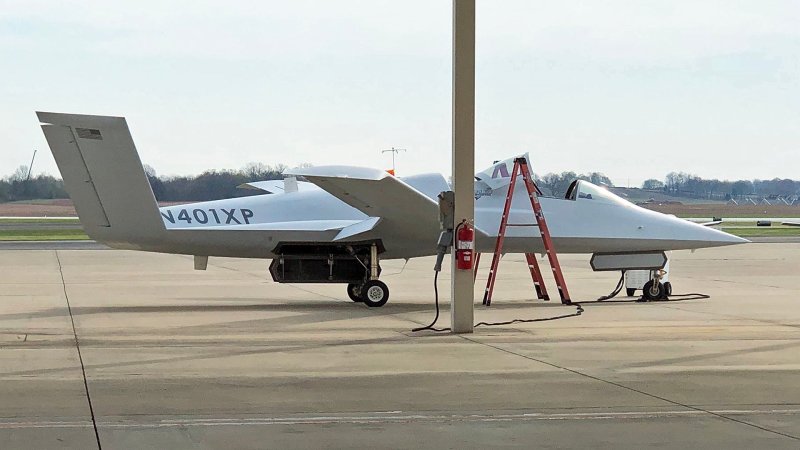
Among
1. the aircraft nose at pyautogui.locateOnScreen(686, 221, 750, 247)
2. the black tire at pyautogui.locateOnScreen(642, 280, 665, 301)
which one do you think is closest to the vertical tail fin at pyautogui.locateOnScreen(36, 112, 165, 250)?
the black tire at pyautogui.locateOnScreen(642, 280, 665, 301)

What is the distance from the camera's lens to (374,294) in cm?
1908

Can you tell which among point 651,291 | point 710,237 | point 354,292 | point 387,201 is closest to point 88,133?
point 387,201

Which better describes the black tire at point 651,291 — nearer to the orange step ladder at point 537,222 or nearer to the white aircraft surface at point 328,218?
the white aircraft surface at point 328,218

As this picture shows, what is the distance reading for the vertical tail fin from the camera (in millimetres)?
17438

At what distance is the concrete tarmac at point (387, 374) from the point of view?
7848 mm

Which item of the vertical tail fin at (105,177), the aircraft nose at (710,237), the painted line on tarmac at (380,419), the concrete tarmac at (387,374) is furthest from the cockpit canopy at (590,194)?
the painted line on tarmac at (380,419)

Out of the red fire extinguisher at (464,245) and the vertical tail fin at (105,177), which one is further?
the vertical tail fin at (105,177)

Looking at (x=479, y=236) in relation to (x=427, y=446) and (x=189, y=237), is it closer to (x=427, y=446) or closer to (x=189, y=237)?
(x=189, y=237)

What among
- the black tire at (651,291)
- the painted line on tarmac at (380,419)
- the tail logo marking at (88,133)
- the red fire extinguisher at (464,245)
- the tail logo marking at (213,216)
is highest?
the tail logo marking at (88,133)

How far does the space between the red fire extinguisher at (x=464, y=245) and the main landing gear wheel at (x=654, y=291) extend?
7.54m

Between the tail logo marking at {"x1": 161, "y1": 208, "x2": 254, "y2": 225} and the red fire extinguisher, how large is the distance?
6179mm

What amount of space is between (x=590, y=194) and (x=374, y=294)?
182 inches

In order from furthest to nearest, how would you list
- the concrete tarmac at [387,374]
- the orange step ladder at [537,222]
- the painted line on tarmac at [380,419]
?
the orange step ladder at [537,222], the painted line on tarmac at [380,419], the concrete tarmac at [387,374]

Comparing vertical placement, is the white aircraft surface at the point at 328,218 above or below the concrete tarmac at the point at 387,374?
above
